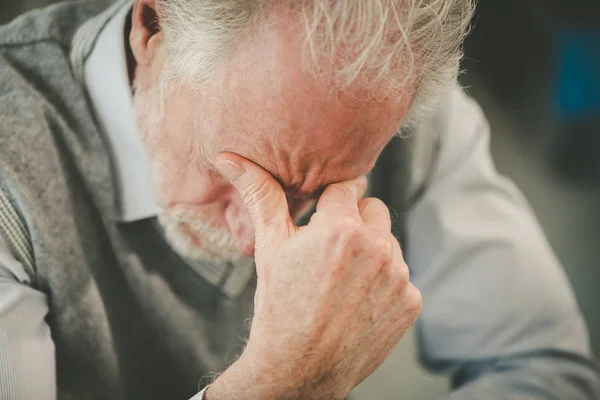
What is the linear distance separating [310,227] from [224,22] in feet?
0.58

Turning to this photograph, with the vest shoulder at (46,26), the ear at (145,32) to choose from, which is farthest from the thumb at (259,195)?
the vest shoulder at (46,26)

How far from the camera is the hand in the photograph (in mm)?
435

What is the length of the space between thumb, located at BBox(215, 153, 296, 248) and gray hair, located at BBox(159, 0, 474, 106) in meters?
0.08

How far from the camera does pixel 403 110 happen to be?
48 centimetres

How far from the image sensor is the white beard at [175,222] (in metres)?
0.53

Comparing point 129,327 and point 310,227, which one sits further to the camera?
point 129,327

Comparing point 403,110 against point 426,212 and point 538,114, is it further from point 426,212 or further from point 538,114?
point 538,114

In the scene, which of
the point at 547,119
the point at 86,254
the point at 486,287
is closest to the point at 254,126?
the point at 86,254

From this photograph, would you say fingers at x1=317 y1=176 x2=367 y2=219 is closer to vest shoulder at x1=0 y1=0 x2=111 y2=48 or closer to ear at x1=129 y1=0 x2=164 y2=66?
ear at x1=129 y1=0 x2=164 y2=66

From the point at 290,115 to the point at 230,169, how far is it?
0.08 metres

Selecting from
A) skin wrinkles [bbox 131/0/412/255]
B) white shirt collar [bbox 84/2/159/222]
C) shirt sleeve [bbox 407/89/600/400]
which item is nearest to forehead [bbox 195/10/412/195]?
skin wrinkles [bbox 131/0/412/255]

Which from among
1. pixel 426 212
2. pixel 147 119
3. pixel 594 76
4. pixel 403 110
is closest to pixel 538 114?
pixel 594 76

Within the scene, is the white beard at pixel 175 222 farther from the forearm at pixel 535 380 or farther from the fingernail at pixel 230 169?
the forearm at pixel 535 380

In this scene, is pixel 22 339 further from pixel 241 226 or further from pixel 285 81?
pixel 285 81
